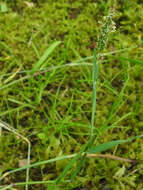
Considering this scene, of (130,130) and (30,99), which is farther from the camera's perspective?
(30,99)

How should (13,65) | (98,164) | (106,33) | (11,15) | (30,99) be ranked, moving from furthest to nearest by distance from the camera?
1. (11,15)
2. (13,65)
3. (30,99)
4. (98,164)
5. (106,33)

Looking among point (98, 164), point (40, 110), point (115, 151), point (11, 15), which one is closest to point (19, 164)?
point (40, 110)

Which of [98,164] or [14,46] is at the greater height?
[14,46]

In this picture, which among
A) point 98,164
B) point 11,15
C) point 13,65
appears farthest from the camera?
point 11,15

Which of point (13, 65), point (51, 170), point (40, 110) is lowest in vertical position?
point (51, 170)

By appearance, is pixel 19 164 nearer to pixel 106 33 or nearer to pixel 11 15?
pixel 106 33

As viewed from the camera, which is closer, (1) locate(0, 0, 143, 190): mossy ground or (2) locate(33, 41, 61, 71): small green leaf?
(1) locate(0, 0, 143, 190): mossy ground

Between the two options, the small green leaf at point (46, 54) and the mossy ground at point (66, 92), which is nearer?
the mossy ground at point (66, 92)

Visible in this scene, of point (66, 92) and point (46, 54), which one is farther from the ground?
point (46, 54)
